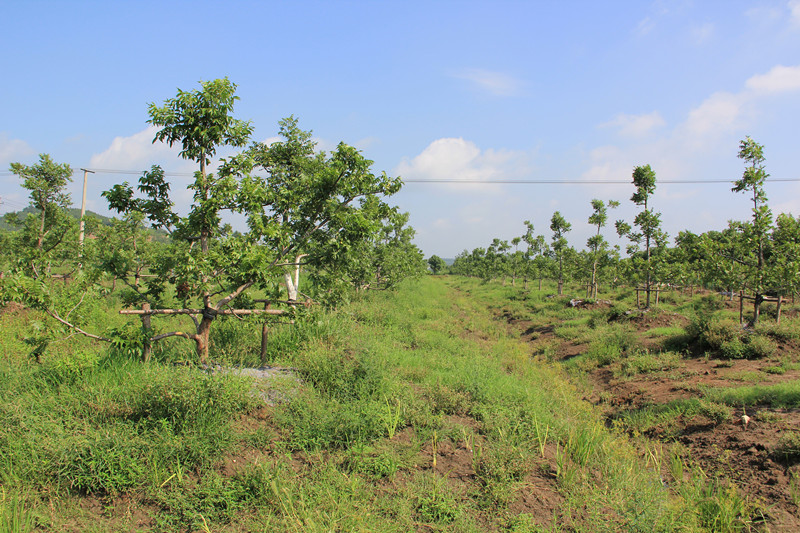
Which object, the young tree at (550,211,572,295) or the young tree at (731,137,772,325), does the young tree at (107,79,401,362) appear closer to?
the young tree at (731,137,772,325)

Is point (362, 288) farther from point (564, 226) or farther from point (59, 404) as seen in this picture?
point (564, 226)

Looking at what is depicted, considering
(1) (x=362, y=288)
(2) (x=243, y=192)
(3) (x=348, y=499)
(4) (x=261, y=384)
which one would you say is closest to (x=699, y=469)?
(3) (x=348, y=499)

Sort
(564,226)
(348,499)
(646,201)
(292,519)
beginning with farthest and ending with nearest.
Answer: (564,226) → (646,201) → (348,499) → (292,519)

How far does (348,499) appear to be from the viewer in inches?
165

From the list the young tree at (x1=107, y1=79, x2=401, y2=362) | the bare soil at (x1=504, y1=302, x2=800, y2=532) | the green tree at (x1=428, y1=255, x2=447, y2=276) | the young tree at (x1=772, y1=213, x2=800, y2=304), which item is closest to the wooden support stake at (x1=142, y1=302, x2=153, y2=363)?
the young tree at (x1=107, y1=79, x2=401, y2=362)

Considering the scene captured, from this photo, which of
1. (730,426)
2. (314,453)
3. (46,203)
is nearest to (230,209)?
(314,453)

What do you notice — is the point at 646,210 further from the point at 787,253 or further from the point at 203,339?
the point at 203,339

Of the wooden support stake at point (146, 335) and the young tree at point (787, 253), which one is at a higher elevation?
the young tree at point (787, 253)

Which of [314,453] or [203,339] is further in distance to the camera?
[203,339]

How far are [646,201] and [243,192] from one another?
1795 cm

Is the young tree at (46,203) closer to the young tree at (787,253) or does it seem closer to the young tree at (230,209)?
the young tree at (230,209)

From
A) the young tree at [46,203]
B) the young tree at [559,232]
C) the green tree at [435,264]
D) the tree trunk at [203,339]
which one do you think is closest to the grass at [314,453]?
the tree trunk at [203,339]

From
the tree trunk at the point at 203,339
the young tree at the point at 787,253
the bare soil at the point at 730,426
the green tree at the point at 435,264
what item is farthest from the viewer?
the green tree at the point at 435,264

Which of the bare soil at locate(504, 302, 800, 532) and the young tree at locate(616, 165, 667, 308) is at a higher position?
the young tree at locate(616, 165, 667, 308)
